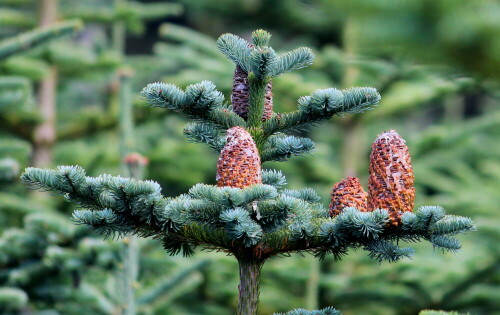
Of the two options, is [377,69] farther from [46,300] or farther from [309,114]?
[309,114]

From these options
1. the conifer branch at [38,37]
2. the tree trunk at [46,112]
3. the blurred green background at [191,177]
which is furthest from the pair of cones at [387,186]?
the tree trunk at [46,112]

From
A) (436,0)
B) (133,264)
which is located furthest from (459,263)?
(436,0)

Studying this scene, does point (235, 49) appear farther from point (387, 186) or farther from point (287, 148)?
point (387, 186)

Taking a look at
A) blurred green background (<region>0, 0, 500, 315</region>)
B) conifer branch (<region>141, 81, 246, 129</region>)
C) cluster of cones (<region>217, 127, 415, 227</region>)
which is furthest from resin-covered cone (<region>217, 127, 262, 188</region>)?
blurred green background (<region>0, 0, 500, 315</region>)

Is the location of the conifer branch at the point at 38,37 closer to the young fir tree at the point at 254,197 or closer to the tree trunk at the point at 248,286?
the young fir tree at the point at 254,197

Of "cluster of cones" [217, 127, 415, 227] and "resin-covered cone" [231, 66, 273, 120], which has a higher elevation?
"resin-covered cone" [231, 66, 273, 120]

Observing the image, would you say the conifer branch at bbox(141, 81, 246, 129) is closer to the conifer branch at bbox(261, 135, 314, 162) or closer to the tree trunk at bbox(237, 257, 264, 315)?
the conifer branch at bbox(261, 135, 314, 162)

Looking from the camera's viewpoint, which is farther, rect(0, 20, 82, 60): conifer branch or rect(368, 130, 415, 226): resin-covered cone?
rect(0, 20, 82, 60): conifer branch
